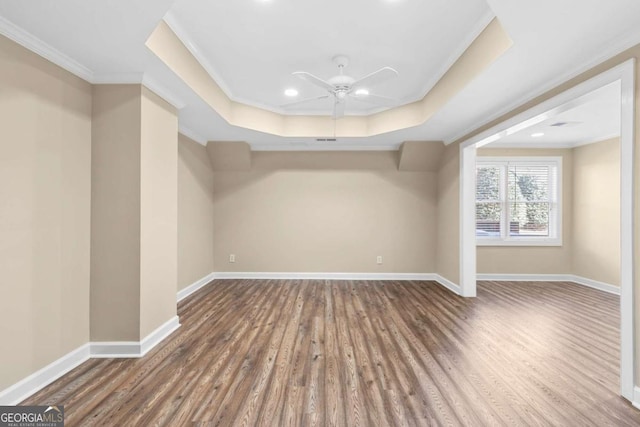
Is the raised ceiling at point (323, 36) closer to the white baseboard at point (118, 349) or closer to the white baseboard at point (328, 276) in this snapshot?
the white baseboard at point (118, 349)

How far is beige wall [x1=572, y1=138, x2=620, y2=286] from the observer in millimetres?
5070

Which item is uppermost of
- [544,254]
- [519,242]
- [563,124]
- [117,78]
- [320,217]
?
[563,124]

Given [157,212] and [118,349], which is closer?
[118,349]

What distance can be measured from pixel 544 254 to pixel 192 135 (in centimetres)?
701

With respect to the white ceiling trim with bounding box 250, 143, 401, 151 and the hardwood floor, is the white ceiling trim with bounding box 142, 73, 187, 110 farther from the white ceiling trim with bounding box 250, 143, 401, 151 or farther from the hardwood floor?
the hardwood floor

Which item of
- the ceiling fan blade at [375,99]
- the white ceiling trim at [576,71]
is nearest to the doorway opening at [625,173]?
the white ceiling trim at [576,71]

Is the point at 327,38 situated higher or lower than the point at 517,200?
higher

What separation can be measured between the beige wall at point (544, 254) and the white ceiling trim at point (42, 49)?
266 inches

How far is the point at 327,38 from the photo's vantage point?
2713mm

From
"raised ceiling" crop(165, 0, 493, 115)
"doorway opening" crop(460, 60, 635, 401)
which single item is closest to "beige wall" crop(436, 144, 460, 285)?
"raised ceiling" crop(165, 0, 493, 115)

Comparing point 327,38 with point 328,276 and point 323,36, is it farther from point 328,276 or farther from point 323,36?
point 328,276

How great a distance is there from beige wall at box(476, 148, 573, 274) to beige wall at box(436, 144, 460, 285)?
45.7 inches

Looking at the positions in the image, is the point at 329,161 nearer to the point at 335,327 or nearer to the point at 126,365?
the point at 335,327

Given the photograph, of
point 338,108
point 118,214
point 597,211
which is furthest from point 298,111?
point 597,211
